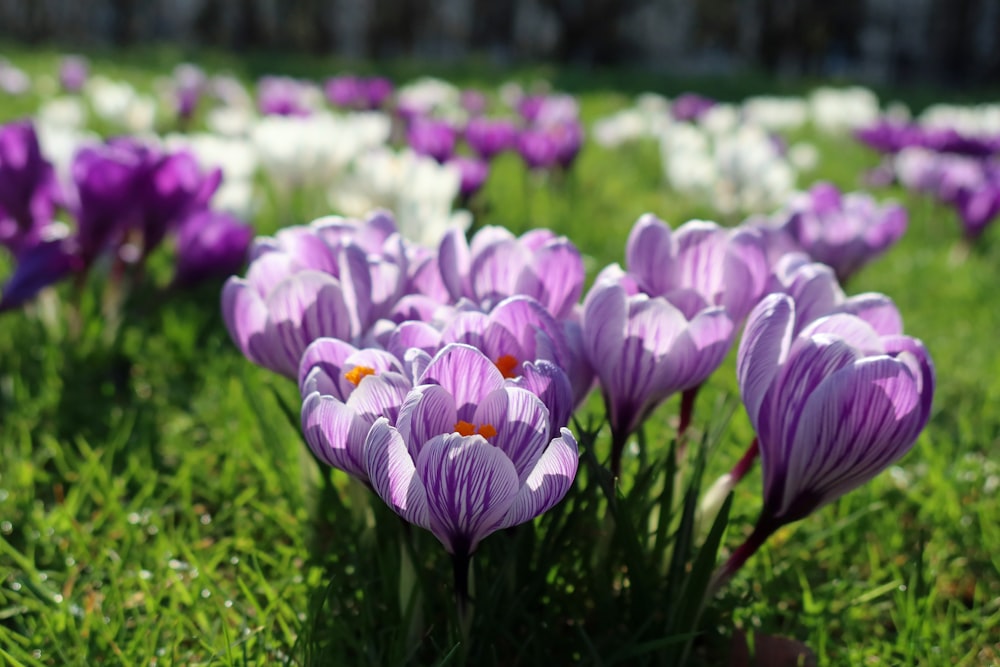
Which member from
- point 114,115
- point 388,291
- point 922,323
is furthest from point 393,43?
point 388,291

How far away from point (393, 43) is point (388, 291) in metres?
27.0

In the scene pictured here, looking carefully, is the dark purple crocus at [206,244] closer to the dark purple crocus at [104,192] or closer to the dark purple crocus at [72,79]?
the dark purple crocus at [104,192]

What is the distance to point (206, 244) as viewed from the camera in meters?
2.51

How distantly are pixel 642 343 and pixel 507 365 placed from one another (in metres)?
0.21

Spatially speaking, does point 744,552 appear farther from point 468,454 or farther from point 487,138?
point 487,138

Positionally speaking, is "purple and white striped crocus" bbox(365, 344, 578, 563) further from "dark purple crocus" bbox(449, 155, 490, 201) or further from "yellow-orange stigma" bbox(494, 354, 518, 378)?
"dark purple crocus" bbox(449, 155, 490, 201)

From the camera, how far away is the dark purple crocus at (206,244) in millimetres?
2514

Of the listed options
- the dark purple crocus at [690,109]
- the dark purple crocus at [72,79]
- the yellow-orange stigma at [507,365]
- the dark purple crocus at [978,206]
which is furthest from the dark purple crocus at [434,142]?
the dark purple crocus at [72,79]

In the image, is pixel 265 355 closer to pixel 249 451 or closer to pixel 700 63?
pixel 249 451

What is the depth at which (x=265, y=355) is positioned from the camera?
1.26 m

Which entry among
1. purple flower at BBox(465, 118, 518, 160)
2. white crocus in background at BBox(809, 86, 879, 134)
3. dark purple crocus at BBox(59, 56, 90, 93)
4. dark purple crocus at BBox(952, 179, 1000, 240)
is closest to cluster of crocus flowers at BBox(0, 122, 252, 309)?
purple flower at BBox(465, 118, 518, 160)

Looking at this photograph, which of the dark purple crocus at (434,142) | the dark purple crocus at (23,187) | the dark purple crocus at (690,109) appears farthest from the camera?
the dark purple crocus at (690,109)

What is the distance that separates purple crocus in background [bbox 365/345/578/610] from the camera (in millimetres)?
941

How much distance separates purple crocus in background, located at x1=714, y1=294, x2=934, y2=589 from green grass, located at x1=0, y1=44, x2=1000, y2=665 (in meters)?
0.23
